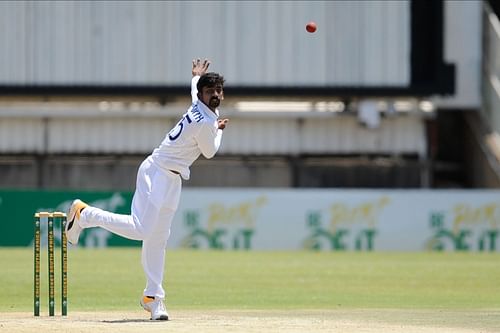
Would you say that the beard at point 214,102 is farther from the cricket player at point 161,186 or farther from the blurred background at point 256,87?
the blurred background at point 256,87

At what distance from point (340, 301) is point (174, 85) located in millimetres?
14658

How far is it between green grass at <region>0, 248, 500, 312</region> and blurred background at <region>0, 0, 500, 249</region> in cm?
562

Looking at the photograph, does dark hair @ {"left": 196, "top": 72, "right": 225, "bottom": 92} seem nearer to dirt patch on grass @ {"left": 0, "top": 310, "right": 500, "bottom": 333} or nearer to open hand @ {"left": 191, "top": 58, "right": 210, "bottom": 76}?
open hand @ {"left": 191, "top": 58, "right": 210, "bottom": 76}

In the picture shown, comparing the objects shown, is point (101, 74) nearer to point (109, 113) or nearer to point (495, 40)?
point (109, 113)

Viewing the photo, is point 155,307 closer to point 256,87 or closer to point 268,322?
point 268,322

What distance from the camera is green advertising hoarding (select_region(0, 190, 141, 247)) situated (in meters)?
22.4

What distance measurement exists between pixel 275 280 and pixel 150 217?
6584 mm

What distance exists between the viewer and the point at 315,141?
27.6m

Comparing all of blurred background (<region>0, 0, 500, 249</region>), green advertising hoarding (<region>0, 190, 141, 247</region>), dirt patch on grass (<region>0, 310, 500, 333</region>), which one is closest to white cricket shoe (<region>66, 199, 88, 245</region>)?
dirt patch on grass (<region>0, 310, 500, 333</region>)

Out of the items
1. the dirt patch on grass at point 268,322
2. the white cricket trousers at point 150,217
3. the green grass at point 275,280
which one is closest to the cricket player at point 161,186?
the white cricket trousers at point 150,217

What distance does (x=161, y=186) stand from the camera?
953 centimetres

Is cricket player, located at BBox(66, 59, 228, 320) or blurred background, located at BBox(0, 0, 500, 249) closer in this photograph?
cricket player, located at BBox(66, 59, 228, 320)

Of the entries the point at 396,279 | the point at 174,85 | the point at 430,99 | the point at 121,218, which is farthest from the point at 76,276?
the point at 430,99

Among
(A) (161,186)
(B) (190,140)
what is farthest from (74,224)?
(B) (190,140)
